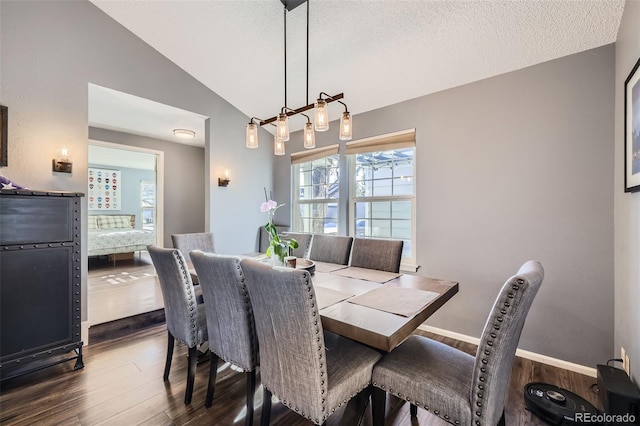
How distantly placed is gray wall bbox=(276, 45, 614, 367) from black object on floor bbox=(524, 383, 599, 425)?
0.58m

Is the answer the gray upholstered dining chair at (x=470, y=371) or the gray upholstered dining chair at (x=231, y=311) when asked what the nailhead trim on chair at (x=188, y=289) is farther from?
the gray upholstered dining chair at (x=470, y=371)

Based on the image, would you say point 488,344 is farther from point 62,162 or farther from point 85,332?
point 62,162

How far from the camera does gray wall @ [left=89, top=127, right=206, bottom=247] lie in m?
4.98

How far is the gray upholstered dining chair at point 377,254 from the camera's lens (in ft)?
7.64

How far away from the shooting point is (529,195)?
2295 millimetres

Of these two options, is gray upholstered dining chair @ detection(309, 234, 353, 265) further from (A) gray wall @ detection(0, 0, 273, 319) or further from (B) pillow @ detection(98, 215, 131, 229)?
(B) pillow @ detection(98, 215, 131, 229)

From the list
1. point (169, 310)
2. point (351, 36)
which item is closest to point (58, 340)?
point (169, 310)

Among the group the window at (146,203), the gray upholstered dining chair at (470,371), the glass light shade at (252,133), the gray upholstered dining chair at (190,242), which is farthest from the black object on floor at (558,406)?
the window at (146,203)

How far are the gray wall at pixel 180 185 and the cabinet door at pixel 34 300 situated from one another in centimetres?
285

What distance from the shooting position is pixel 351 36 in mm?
2410

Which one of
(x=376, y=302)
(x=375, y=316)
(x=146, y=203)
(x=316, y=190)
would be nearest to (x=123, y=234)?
(x=146, y=203)

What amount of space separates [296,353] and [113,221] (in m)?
7.70

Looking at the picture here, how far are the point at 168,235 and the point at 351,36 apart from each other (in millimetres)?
4560

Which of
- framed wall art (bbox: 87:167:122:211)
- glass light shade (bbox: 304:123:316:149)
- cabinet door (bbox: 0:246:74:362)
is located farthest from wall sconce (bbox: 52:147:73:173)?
framed wall art (bbox: 87:167:122:211)
